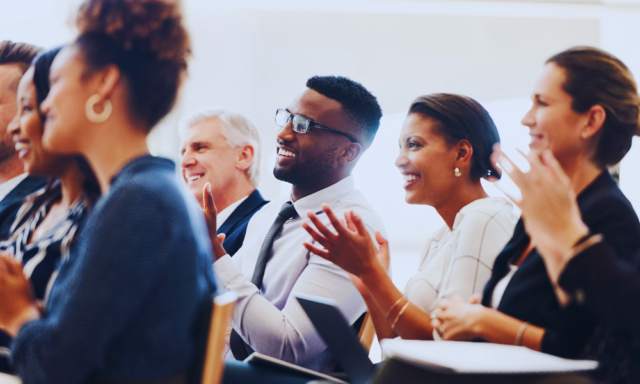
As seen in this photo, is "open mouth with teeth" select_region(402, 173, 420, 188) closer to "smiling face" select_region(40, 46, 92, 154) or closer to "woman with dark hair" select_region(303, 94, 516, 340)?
"woman with dark hair" select_region(303, 94, 516, 340)

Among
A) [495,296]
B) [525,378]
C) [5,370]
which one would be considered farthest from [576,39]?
[5,370]

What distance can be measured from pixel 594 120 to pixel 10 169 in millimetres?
1666

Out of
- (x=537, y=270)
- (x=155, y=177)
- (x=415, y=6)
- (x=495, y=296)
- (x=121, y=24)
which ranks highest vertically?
(x=415, y=6)

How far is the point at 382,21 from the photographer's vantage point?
4.20m

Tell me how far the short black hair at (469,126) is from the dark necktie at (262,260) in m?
0.66

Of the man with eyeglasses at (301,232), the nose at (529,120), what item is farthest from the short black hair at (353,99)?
the nose at (529,120)

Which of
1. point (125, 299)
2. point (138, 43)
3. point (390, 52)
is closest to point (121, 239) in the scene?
point (125, 299)

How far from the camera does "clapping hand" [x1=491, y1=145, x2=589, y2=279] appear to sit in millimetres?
1139

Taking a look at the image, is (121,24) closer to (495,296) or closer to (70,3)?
(70,3)

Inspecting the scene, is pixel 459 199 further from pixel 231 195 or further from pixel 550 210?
pixel 231 195

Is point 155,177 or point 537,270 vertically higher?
point 155,177

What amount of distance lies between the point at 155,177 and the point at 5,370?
19.2 inches

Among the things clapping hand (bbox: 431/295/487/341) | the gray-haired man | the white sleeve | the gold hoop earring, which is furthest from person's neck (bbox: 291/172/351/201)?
the gold hoop earring

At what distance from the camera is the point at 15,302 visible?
96 centimetres
